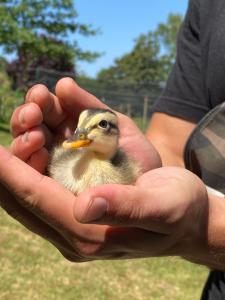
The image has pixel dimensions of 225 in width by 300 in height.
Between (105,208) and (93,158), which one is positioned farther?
(93,158)

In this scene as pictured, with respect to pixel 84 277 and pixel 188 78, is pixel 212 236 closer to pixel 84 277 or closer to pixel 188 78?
pixel 188 78

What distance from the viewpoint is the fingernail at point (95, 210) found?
125 cm

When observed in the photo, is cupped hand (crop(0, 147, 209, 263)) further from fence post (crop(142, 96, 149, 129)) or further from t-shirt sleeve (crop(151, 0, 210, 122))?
fence post (crop(142, 96, 149, 129))

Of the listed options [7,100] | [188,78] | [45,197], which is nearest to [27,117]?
[45,197]

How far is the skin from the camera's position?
134cm

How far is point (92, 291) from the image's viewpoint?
408 centimetres

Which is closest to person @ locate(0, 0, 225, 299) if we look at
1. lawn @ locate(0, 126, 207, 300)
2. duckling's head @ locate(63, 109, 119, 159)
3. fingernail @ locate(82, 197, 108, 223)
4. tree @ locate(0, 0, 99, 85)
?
fingernail @ locate(82, 197, 108, 223)

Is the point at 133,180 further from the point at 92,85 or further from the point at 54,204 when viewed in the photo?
the point at 92,85

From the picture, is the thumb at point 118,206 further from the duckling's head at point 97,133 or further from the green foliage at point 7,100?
the green foliage at point 7,100

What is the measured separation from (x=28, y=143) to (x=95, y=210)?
0.71 metres

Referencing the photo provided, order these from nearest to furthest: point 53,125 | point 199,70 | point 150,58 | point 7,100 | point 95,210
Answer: point 95,210, point 53,125, point 199,70, point 7,100, point 150,58

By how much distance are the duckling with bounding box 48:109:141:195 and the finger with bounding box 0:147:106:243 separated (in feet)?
0.92

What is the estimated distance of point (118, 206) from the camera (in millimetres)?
1314

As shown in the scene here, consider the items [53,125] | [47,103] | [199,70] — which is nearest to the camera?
[47,103]
